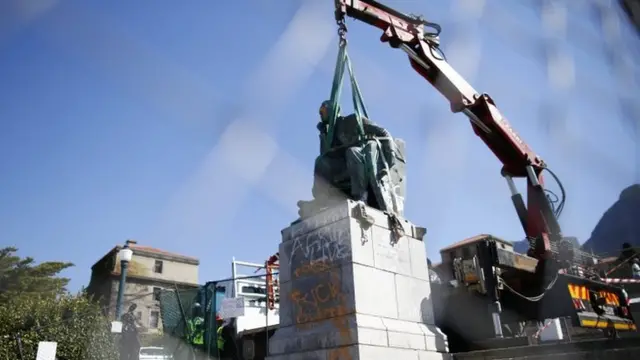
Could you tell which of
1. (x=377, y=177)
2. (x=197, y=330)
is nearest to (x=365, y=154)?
(x=377, y=177)

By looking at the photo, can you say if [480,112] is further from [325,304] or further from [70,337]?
[70,337]

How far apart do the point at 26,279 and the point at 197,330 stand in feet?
103

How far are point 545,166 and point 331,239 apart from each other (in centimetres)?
1062

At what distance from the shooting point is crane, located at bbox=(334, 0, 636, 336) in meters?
8.46

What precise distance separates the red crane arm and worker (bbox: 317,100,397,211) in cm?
556

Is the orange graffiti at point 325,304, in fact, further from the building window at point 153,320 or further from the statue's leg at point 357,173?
the building window at point 153,320

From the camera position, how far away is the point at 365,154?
7973mm

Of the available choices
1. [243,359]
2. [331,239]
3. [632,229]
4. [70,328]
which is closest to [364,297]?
[331,239]

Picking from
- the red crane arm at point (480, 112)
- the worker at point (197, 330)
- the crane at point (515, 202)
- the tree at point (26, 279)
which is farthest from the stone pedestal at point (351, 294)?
the tree at point (26, 279)

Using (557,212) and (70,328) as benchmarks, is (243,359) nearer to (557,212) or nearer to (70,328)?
(70,328)

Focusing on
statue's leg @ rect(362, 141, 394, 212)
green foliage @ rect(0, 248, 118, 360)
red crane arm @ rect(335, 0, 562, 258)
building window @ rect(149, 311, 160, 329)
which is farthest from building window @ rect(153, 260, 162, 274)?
statue's leg @ rect(362, 141, 394, 212)

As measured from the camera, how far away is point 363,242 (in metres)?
6.88

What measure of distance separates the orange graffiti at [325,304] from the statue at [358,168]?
1.26 metres

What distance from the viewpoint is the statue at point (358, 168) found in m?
7.85
